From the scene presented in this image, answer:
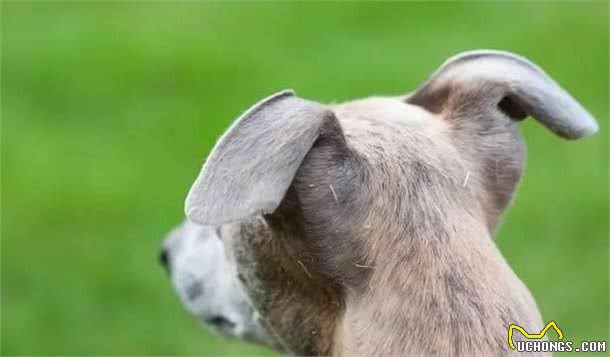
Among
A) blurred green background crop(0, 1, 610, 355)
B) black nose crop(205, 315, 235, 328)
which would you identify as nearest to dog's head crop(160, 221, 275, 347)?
black nose crop(205, 315, 235, 328)

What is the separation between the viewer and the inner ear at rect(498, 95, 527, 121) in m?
2.19

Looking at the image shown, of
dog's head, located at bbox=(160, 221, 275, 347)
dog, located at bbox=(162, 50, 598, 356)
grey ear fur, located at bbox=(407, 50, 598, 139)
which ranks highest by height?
grey ear fur, located at bbox=(407, 50, 598, 139)

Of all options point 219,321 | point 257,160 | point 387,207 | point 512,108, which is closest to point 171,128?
point 219,321

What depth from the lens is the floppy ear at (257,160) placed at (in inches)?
66.0

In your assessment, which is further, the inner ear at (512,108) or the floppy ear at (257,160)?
the inner ear at (512,108)

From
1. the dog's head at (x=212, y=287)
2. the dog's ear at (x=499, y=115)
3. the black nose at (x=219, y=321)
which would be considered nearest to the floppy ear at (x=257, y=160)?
the dog's ear at (x=499, y=115)

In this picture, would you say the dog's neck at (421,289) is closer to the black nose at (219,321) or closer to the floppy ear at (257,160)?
the floppy ear at (257,160)

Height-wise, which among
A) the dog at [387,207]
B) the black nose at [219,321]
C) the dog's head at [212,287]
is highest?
the dog at [387,207]

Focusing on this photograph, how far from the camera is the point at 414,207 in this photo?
1.89 metres

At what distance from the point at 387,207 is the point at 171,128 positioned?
3.89m

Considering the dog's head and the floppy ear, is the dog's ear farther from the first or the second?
the dog's head

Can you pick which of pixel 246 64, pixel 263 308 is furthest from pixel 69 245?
pixel 263 308

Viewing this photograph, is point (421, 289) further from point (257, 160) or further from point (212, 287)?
point (212, 287)

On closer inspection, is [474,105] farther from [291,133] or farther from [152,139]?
[152,139]
